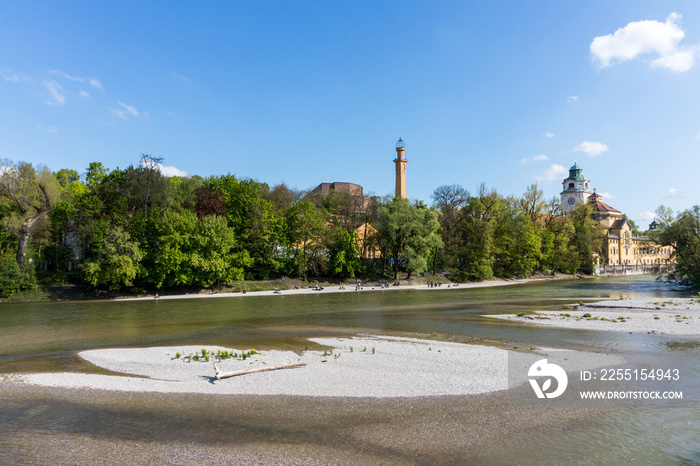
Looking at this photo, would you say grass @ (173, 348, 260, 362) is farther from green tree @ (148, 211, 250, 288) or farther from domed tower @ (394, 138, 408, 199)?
domed tower @ (394, 138, 408, 199)

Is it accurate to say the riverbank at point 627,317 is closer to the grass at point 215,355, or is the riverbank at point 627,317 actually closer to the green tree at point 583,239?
the grass at point 215,355

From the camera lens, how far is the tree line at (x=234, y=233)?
142 ft

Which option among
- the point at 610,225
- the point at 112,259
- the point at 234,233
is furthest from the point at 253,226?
the point at 610,225

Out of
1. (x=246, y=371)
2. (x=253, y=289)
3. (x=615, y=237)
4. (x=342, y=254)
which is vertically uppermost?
(x=615, y=237)

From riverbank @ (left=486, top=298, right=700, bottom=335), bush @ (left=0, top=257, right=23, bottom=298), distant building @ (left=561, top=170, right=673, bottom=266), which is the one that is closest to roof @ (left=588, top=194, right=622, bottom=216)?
distant building @ (left=561, top=170, right=673, bottom=266)

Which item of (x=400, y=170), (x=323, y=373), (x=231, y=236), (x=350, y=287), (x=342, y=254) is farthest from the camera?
(x=400, y=170)

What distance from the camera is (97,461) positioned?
818cm

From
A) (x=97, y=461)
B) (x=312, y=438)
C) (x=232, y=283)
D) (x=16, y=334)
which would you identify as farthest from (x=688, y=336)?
(x=232, y=283)

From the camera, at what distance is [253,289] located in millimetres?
50406

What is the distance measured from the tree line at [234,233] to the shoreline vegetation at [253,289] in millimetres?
1085

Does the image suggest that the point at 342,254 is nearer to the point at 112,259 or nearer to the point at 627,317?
the point at 112,259

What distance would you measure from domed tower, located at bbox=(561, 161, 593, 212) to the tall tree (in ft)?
412

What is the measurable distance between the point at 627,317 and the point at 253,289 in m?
38.2

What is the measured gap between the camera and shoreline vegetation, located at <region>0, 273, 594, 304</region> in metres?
42.1
